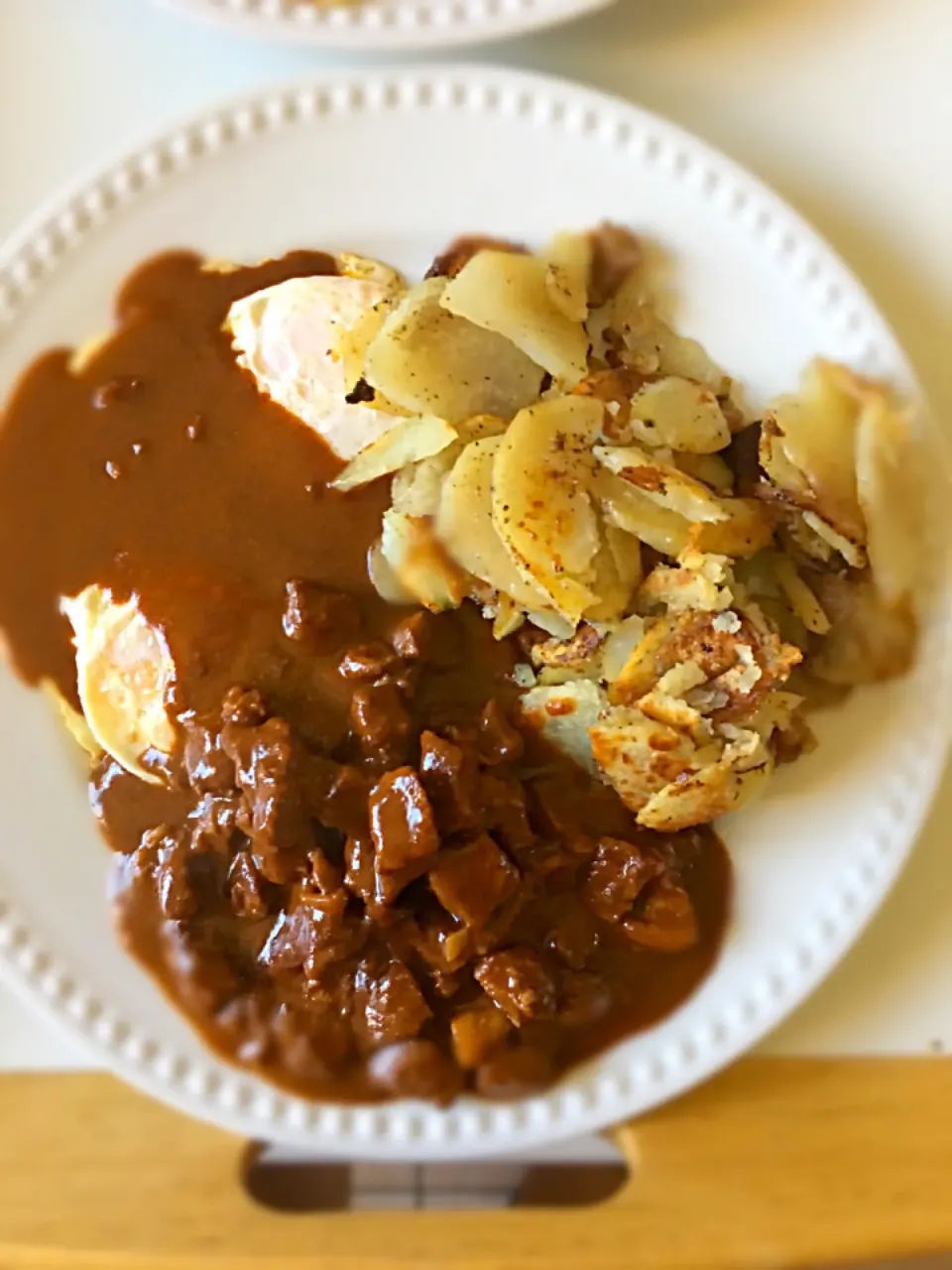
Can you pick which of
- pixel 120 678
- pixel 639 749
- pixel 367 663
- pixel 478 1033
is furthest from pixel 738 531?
pixel 120 678

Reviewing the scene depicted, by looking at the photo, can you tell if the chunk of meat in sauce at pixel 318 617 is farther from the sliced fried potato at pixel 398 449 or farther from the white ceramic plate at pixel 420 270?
the white ceramic plate at pixel 420 270

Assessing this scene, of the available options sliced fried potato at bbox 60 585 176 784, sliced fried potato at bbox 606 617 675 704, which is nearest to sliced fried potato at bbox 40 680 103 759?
sliced fried potato at bbox 60 585 176 784

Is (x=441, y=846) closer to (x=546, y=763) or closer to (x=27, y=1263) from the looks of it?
(x=546, y=763)

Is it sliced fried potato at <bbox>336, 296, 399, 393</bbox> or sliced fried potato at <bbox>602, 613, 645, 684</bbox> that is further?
sliced fried potato at <bbox>336, 296, 399, 393</bbox>

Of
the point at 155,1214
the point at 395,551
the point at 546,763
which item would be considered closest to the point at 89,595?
the point at 395,551

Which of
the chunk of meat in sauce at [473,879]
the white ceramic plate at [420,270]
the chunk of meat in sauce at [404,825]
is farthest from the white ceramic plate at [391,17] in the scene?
the chunk of meat in sauce at [473,879]

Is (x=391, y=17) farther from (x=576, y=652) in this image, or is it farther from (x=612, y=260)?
(x=576, y=652)

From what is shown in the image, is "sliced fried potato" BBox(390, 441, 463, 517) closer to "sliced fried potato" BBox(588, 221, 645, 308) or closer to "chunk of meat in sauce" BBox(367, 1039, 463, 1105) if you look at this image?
"sliced fried potato" BBox(588, 221, 645, 308)
